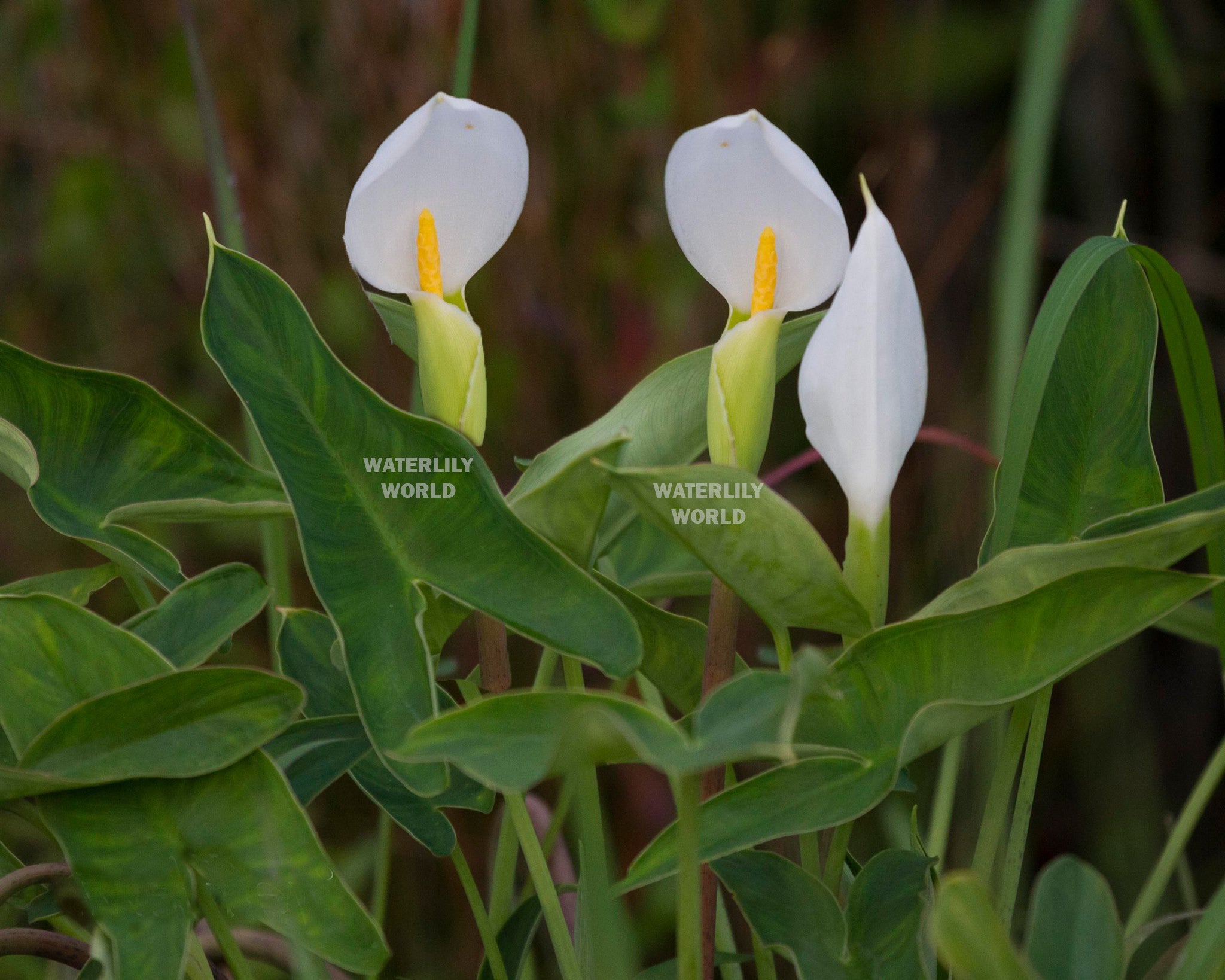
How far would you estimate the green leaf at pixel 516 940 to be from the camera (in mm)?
214

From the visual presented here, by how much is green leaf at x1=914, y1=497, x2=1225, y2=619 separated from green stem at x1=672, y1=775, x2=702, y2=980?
0.14 ft

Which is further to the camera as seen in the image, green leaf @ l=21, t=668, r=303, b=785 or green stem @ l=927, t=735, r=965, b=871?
green stem @ l=927, t=735, r=965, b=871

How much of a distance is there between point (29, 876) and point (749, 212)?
167 millimetres

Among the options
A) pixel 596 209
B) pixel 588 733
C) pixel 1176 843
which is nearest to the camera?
pixel 588 733

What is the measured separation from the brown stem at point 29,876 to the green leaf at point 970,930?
135 millimetres

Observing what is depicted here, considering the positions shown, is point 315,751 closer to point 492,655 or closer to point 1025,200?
point 492,655

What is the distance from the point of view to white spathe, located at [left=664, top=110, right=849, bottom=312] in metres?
0.20

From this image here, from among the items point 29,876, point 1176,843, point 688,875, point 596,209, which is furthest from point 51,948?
point 596,209

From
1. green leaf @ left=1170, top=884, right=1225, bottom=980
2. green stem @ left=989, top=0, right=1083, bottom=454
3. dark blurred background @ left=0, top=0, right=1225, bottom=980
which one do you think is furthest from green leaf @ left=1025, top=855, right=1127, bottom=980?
dark blurred background @ left=0, top=0, right=1225, bottom=980

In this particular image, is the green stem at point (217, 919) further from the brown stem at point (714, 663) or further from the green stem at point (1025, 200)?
the green stem at point (1025, 200)

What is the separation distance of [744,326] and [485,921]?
115 millimetres

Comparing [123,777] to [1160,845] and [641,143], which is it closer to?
→ [641,143]

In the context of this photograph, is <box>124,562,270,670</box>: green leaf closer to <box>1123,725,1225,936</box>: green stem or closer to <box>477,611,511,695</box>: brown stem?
<box>477,611,511,695</box>: brown stem

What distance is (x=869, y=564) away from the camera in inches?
7.6
